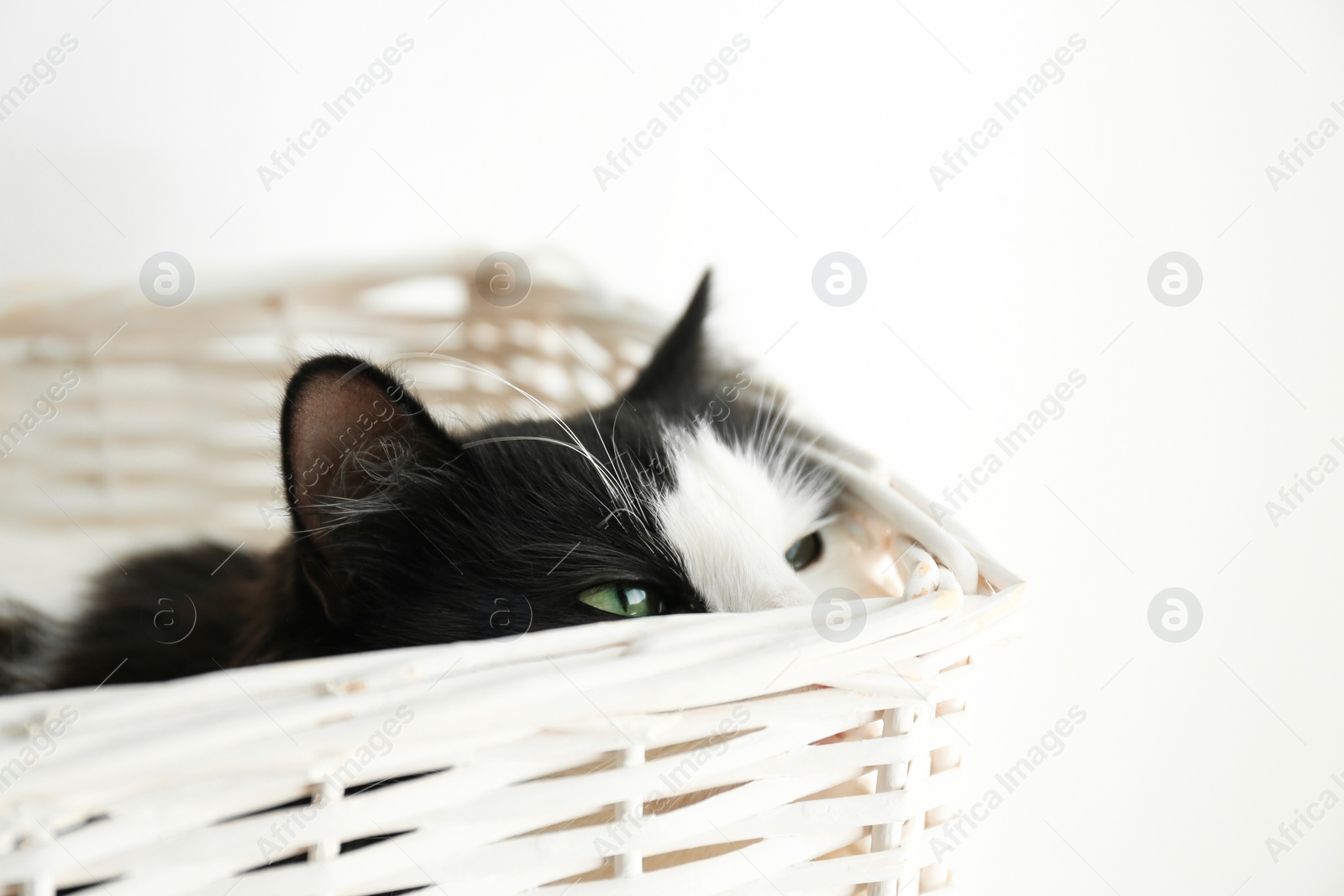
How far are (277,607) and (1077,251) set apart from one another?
1.15 metres

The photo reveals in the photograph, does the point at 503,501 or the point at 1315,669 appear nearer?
the point at 503,501

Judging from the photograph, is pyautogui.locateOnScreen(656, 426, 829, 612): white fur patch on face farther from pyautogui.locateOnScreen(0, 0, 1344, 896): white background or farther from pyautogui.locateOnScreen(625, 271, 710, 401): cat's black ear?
pyautogui.locateOnScreen(0, 0, 1344, 896): white background

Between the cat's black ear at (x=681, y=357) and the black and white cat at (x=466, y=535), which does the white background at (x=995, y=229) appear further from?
the black and white cat at (x=466, y=535)

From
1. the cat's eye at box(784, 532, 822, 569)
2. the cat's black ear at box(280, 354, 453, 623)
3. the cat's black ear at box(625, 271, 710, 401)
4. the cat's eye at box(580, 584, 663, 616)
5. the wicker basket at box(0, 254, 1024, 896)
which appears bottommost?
the wicker basket at box(0, 254, 1024, 896)

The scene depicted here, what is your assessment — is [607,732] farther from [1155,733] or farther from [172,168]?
[1155,733]

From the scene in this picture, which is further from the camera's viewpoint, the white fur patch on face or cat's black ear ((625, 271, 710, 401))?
cat's black ear ((625, 271, 710, 401))

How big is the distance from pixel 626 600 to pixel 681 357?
0.38 m

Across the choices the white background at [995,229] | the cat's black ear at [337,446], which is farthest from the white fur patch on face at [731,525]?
the white background at [995,229]

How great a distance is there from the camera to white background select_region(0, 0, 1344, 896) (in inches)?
46.9

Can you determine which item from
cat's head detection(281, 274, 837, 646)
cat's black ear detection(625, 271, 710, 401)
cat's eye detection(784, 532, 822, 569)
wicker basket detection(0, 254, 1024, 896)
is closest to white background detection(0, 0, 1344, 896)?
cat's black ear detection(625, 271, 710, 401)

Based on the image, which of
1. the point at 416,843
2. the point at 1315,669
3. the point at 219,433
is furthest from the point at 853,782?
the point at 1315,669

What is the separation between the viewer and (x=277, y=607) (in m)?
0.74

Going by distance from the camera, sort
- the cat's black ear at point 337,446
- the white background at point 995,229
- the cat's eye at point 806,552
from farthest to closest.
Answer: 1. the white background at point 995,229
2. the cat's eye at point 806,552
3. the cat's black ear at point 337,446

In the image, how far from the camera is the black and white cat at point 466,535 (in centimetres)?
69
